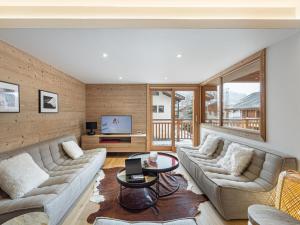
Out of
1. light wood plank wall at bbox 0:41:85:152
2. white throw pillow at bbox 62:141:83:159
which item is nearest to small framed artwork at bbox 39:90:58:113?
light wood plank wall at bbox 0:41:85:152

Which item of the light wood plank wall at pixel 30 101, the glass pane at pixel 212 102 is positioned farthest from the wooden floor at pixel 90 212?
the glass pane at pixel 212 102

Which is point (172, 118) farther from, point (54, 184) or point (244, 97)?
point (54, 184)

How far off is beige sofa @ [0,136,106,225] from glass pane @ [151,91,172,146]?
296 cm

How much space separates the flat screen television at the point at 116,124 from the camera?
19.7 feet

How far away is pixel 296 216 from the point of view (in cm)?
184

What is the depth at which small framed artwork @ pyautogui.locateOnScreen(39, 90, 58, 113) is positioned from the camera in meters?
3.51

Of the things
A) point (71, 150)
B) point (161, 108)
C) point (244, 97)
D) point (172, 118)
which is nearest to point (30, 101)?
point (71, 150)

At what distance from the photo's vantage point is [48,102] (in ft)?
12.3

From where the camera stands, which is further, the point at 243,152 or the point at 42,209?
the point at 243,152

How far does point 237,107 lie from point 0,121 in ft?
13.3

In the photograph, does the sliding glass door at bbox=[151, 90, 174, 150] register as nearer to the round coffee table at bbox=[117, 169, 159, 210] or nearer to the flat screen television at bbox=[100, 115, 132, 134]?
the flat screen television at bbox=[100, 115, 132, 134]

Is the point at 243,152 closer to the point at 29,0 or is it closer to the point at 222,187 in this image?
the point at 222,187

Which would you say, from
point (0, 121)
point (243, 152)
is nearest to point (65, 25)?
point (0, 121)

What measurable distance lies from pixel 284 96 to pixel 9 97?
377 centimetres
